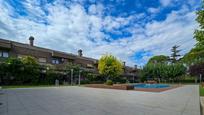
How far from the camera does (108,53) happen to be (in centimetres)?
3117

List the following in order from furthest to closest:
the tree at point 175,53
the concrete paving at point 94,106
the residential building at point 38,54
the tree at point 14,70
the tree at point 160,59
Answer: the tree at point 160,59 < the tree at point 175,53 < the residential building at point 38,54 < the tree at point 14,70 < the concrete paving at point 94,106

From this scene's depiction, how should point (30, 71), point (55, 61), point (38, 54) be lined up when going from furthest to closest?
point (55, 61), point (38, 54), point (30, 71)

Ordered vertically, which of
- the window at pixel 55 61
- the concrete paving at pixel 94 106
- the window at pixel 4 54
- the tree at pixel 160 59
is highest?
the tree at pixel 160 59

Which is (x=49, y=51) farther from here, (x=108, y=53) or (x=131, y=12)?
(x=131, y=12)

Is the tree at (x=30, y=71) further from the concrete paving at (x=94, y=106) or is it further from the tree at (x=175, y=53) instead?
the tree at (x=175, y=53)

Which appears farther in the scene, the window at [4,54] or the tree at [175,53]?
the tree at [175,53]

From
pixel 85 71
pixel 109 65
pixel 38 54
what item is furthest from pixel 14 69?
pixel 109 65

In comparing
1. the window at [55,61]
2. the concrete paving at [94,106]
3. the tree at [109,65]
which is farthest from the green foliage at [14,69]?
the tree at [109,65]

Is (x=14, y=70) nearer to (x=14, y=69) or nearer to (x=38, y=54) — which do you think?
(x=14, y=69)

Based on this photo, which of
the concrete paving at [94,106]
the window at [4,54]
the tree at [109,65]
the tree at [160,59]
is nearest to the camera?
the concrete paving at [94,106]

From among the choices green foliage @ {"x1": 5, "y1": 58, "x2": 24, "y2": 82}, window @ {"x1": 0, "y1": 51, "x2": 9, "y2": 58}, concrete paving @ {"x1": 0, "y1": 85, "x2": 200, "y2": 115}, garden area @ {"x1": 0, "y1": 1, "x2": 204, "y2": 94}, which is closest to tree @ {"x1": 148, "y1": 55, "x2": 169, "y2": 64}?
garden area @ {"x1": 0, "y1": 1, "x2": 204, "y2": 94}

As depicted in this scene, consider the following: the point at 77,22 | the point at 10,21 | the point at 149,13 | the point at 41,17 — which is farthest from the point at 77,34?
the point at 149,13

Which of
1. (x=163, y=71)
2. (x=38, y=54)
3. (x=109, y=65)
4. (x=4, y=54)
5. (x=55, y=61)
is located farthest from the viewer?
(x=163, y=71)

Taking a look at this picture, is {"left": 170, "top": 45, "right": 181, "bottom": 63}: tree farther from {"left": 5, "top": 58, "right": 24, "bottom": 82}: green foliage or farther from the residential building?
{"left": 5, "top": 58, "right": 24, "bottom": 82}: green foliage
